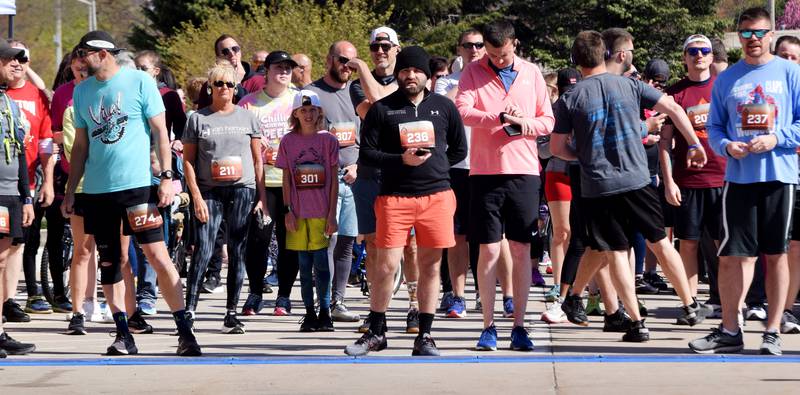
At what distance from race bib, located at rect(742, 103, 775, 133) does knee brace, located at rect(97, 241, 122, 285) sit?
13.3 feet

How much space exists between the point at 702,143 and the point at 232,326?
386cm

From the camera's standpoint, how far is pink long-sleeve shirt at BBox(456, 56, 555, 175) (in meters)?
9.17

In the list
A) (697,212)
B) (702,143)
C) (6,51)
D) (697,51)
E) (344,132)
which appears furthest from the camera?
(344,132)

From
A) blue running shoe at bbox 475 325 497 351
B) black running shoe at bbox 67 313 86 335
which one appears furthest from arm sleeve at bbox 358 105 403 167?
black running shoe at bbox 67 313 86 335

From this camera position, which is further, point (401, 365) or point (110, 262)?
point (110, 262)

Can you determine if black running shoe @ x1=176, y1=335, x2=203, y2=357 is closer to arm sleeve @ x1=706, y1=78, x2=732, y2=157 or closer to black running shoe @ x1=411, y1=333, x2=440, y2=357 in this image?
black running shoe @ x1=411, y1=333, x2=440, y2=357

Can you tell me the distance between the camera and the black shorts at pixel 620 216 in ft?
30.4

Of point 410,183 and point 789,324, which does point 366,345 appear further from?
point 789,324

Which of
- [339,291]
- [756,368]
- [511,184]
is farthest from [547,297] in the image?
[756,368]

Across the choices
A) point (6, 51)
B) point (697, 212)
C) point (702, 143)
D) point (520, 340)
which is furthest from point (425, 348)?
point (6, 51)

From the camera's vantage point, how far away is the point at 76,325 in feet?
34.1

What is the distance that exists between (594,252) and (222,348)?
2674mm

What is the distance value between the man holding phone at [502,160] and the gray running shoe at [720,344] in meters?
1.06

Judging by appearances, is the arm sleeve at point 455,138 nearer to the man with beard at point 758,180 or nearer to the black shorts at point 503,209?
the black shorts at point 503,209
